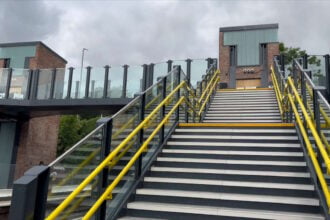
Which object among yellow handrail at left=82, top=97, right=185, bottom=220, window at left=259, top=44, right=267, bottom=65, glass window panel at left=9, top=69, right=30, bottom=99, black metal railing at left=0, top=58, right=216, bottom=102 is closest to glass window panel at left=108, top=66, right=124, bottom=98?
black metal railing at left=0, top=58, right=216, bottom=102

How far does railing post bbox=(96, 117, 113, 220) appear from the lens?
3734 millimetres

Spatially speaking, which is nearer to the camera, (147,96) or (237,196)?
(237,196)

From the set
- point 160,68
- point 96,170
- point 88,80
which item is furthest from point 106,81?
point 96,170

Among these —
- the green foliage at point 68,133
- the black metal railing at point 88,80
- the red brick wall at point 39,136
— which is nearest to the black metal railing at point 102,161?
the black metal railing at point 88,80

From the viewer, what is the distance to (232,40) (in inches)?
853

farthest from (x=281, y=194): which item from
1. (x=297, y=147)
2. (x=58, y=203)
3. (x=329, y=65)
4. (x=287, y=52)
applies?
(x=287, y=52)

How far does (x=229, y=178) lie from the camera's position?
480cm

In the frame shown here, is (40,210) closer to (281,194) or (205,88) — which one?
(281,194)

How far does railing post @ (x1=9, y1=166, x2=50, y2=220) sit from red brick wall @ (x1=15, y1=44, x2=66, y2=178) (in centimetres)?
1474

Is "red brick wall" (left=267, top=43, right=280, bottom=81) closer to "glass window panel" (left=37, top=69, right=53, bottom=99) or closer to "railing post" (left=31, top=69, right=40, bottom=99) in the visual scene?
"glass window panel" (left=37, top=69, right=53, bottom=99)

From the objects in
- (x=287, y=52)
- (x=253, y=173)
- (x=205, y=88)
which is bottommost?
(x=253, y=173)

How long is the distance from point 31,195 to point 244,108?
7.89m

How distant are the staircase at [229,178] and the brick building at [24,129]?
1117 centimetres

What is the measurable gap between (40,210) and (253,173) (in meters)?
3.01
